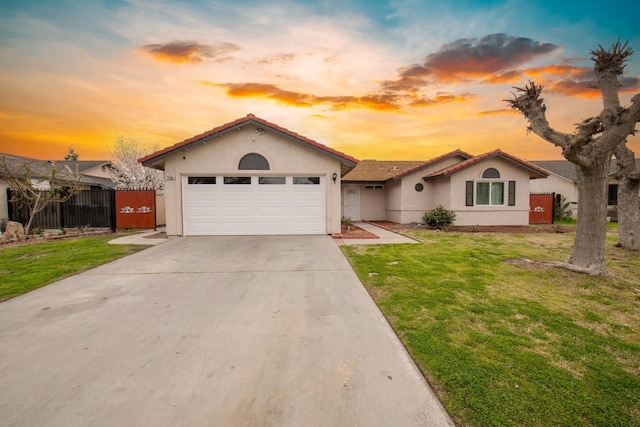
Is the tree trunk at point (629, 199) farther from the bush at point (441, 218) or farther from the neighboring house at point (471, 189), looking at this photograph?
the bush at point (441, 218)

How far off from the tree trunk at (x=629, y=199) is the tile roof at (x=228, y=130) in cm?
876

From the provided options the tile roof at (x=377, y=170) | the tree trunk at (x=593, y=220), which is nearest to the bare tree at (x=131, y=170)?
the tile roof at (x=377, y=170)

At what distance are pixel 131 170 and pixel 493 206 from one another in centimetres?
3084

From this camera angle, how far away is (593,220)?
6.16 m

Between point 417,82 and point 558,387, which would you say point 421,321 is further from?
point 417,82

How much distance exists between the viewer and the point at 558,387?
2338 mm

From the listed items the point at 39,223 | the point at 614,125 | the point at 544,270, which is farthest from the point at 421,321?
the point at 39,223

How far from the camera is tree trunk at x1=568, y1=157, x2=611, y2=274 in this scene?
237 inches

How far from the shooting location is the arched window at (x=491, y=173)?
47.8 ft

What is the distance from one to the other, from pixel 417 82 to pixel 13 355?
1489 cm

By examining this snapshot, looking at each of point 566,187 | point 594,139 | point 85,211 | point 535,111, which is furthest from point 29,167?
point 566,187

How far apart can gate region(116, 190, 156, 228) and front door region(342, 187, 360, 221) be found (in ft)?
37.2

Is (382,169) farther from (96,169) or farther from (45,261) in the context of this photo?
(96,169)

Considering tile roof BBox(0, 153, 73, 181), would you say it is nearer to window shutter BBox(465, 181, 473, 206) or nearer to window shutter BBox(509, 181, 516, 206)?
window shutter BBox(465, 181, 473, 206)
